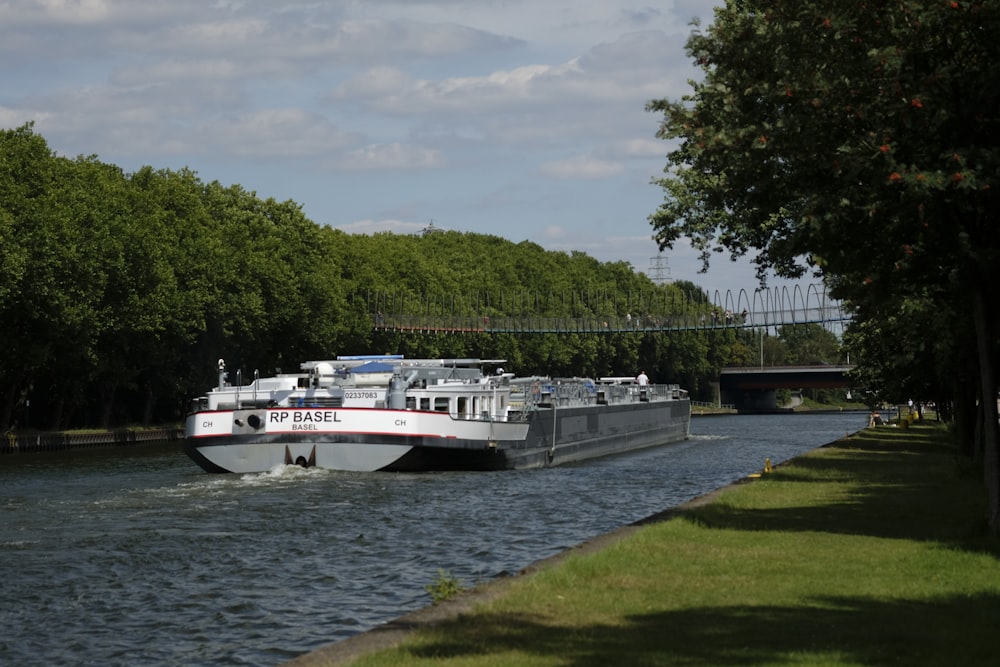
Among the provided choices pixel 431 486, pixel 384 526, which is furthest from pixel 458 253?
pixel 384 526

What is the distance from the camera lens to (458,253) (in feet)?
604

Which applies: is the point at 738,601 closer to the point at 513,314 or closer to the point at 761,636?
the point at 761,636

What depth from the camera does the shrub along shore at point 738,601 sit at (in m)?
14.7

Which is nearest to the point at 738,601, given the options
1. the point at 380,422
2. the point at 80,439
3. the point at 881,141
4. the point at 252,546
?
the point at 881,141

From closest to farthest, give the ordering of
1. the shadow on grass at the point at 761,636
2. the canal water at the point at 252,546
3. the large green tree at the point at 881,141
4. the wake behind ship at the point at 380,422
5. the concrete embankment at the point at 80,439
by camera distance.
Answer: the shadow on grass at the point at 761,636 < the canal water at the point at 252,546 < the large green tree at the point at 881,141 < the wake behind ship at the point at 380,422 < the concrete embankment at the point at 80,439

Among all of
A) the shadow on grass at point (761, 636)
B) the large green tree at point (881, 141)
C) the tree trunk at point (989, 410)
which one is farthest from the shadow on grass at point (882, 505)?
the shadow on grass at point (761, 636)

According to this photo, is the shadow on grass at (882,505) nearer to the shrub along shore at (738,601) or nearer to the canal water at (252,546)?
the shrub along shore at (738,601)

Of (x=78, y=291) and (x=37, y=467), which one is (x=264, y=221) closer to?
(x=78, y=291)

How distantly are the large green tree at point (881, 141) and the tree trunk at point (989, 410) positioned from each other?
32mm

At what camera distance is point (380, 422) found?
2047 inches

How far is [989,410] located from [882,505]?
680cm

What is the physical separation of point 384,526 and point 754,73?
14577 millimetres

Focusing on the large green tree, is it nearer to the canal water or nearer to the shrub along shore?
the shrub along shore

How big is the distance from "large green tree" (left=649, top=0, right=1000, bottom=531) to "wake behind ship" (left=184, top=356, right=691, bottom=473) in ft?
89.0
